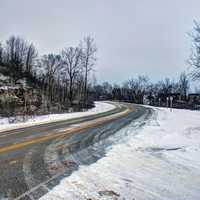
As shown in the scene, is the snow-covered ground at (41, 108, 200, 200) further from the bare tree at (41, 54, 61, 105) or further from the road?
the bare tree at (41, 54, 61, 105)

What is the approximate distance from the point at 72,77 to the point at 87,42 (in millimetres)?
7848

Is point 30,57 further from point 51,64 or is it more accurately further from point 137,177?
point 137,177

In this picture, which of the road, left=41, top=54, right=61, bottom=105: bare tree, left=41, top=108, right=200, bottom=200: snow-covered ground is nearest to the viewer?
left=41, top=108, right=200, bottom=200: snow-covered ground

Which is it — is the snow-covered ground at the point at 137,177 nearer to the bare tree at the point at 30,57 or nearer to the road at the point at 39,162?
the road at the point at 39,162

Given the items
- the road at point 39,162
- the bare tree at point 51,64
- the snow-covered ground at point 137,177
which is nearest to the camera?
the snow-covered ground at point 137,177

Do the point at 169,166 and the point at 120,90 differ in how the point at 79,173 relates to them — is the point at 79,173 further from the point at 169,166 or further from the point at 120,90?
the point at 120,90

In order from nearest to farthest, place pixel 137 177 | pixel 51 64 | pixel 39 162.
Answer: pixel 137 177 → pixel 39 162 → pixel 51 64

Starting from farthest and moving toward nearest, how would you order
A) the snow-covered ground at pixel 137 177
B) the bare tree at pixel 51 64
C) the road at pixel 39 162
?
the bare tree at pixel 51 64 < the road at pixel 39 162 < the snow-covered ground at pixel 137 177

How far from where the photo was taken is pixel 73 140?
404 inches

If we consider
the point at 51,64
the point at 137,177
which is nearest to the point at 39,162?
the point at 137,177

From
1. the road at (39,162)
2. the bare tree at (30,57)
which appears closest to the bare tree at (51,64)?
A: the bare tree at (30,57)

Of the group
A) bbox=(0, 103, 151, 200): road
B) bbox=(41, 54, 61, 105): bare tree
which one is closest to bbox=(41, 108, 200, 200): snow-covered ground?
bbox=(0, 103, 151, 200): road

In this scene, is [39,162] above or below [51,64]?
below

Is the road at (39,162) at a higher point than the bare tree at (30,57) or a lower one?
lower
